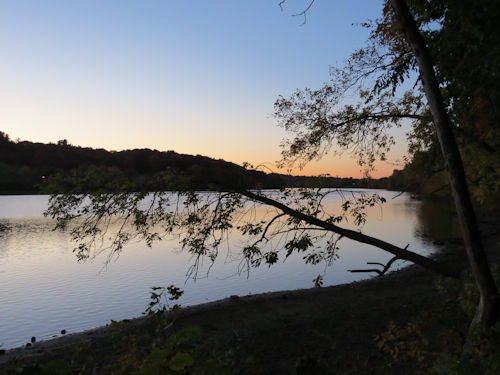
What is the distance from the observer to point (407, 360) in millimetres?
8047

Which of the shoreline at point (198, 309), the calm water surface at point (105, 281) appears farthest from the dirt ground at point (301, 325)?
the calm water surface at point (105, 281)

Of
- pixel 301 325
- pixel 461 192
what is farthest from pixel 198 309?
pixel 461 192

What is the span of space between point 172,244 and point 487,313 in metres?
34.5

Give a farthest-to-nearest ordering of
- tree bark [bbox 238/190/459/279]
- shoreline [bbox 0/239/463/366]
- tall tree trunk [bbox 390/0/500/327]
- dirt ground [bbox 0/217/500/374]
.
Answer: shoreline [bbox 0/239/463/366]
dirt ground [bbox 0/217/500/374]
tree bark [bbox 238/190/459/279]
tall tree trunk [bbox 390/0/500/327]

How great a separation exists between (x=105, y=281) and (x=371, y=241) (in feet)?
65.2

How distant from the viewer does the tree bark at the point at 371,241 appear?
8406 mm

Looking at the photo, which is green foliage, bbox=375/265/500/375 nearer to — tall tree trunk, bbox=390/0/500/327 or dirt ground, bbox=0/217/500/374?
tall tree trunk, bbox=390/0/500/327

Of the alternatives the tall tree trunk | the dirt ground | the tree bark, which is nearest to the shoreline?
the dirt ground

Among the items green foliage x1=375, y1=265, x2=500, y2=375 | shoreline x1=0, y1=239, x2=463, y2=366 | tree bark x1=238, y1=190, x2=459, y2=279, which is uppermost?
tree bark x1=238, y1=190, x2=459, y2=279

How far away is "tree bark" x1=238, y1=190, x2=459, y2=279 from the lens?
8.41 metres

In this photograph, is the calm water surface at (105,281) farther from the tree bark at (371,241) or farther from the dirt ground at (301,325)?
the dirt ground at (301,325)

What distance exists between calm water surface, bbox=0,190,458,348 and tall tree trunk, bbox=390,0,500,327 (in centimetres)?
593

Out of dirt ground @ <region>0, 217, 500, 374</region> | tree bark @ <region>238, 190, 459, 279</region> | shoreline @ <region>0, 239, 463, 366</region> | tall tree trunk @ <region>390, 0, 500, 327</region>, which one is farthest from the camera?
shoreline @ <region>0, 239, 463, 366</region>

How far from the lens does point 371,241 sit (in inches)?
339
